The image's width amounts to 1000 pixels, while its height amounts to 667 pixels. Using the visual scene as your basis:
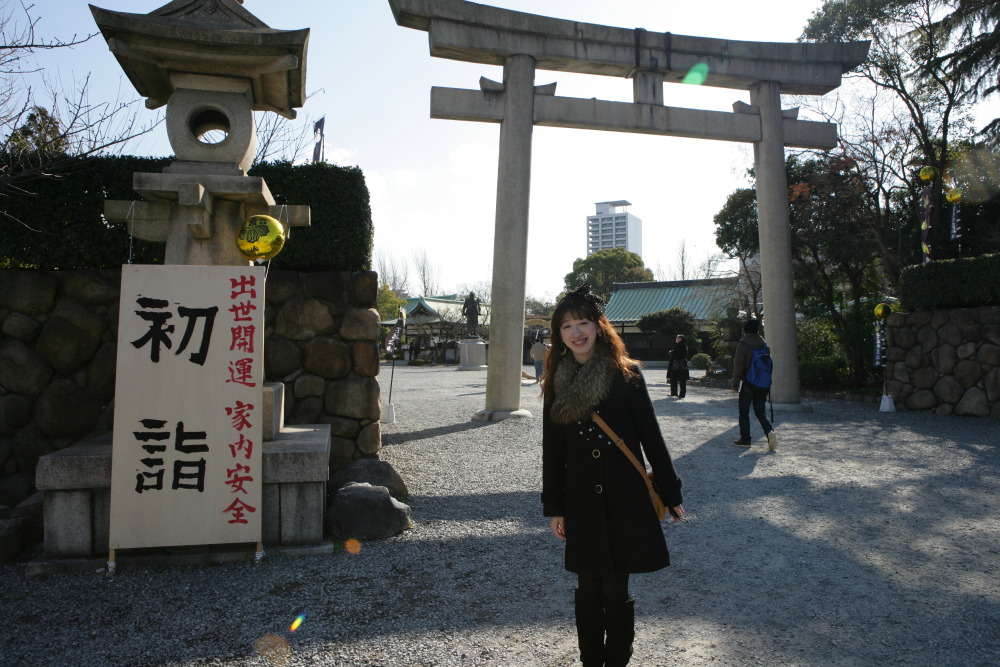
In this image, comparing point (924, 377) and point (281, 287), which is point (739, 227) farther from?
point (281, 287)

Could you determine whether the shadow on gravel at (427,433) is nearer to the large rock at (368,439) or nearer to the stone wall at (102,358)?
the large rock at (368,439)

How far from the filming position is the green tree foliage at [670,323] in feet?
86.1

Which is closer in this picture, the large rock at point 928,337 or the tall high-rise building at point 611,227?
the large rock at point 928,337

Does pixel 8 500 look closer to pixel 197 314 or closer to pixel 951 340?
pixel 197 314

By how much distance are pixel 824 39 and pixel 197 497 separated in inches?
598

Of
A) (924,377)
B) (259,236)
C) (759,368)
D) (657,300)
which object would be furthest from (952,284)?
(657,300)

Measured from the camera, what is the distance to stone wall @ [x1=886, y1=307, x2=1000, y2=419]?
9320mm

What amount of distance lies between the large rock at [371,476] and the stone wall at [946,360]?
9235mm

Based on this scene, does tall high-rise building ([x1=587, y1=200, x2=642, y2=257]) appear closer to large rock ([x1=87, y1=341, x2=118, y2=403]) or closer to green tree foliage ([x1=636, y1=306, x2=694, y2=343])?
green tree foliage ([x1=636, y1=306, x2=694, y2=343])

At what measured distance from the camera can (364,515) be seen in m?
4.25

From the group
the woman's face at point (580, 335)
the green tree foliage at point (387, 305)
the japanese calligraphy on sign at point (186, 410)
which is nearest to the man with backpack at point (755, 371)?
the woman's face at point (580, 335)

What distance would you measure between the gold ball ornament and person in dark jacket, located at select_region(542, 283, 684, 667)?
2658mm

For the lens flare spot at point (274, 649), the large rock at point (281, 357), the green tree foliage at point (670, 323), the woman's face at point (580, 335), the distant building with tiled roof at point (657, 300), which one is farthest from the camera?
the distant building with tiled roof at point (657, 300)

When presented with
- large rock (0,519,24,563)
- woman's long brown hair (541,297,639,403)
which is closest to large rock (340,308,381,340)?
large rock (0,519,24,563)
